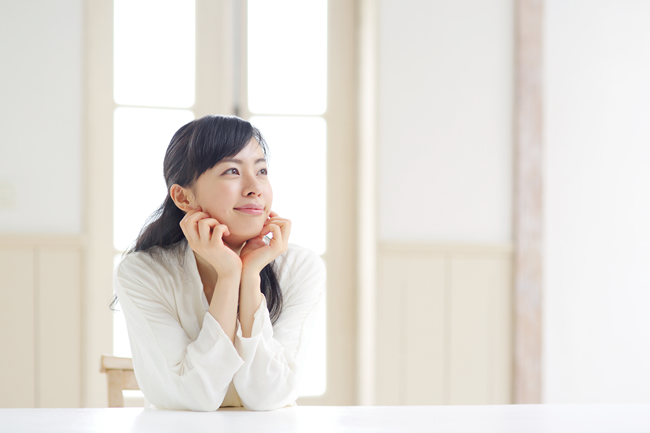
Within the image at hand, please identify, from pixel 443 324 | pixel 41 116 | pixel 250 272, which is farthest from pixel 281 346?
pixel 41 116

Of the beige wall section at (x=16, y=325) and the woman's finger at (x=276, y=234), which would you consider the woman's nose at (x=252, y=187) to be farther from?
the beige wall section at (x=16, y=325)

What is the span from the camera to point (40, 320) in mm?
1830

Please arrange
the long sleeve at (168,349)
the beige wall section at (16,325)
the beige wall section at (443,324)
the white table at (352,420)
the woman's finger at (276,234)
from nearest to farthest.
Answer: the white table at (352,420) → the long sleeve at (168,349) → the woman's finger at (276,234) → the beige wall section at (16,325) → the beige wall section at (443,324)

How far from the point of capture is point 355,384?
218cm

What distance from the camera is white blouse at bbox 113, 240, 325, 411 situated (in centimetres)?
90

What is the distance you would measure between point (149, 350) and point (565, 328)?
1.71 m

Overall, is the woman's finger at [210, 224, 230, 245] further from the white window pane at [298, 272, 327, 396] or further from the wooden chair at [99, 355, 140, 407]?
the white window pane at [298, 272, 327, 396]

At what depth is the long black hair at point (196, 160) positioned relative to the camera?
3.23 feet

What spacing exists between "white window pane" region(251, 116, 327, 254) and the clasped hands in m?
1.17

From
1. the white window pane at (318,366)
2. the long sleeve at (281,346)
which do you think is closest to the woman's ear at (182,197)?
the long sleeve at (281,346)

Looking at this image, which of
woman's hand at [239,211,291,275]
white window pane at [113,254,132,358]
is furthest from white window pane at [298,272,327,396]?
woman's hand at [239,211,291,275]

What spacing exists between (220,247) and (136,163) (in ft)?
4.20

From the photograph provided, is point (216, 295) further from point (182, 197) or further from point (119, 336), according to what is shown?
point (119, 336)

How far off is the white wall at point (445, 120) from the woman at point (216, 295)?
0.98m
